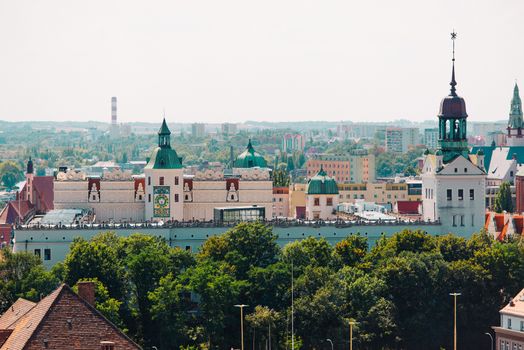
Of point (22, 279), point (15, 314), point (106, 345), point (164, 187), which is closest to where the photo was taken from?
point (106, 345)

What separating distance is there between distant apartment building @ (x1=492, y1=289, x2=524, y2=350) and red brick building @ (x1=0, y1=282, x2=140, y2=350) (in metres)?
49.7

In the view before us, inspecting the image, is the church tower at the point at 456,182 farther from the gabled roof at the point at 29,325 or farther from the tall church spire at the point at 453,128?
the gabled roof at the point at 29,325

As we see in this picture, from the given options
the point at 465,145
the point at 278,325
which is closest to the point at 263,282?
the point at 278,325

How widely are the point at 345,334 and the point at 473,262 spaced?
1695cm

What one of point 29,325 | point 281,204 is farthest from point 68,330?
point 281,204

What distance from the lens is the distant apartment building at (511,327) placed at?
119m

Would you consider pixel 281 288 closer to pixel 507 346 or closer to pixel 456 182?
pixel 507 346

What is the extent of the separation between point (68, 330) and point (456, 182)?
8475 cm

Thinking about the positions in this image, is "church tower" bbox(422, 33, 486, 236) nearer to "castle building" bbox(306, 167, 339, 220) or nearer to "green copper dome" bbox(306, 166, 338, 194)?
"castle building" bbox(306, 167, 339, 220)

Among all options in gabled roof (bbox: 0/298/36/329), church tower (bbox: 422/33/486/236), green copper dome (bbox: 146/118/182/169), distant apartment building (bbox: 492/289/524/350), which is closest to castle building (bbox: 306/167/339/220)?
green copper dome (bbox: 146/118/182/169)

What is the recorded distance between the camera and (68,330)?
2889 inches

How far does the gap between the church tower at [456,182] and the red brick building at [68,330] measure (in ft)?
268

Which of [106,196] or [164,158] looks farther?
[106,196]

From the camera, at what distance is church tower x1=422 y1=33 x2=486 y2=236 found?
15400cm
